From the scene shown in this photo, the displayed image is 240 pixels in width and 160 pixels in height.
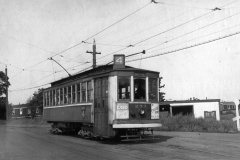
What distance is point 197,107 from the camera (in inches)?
1864

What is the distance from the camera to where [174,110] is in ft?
171

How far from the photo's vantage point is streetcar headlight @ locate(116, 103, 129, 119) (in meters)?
14.5

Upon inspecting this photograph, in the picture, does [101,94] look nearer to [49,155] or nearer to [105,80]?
[105,80]

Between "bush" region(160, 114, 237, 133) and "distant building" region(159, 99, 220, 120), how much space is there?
16.3m

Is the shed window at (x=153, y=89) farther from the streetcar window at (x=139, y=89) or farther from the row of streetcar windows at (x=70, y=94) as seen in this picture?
the row of streetcar windows at (x=70, y=94)

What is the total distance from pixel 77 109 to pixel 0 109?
47.7 m

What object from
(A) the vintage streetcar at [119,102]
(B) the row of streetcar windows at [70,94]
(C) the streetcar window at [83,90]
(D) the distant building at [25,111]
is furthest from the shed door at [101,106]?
(D) the distant building at [25,111]

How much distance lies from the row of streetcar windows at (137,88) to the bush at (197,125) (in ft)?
24.3

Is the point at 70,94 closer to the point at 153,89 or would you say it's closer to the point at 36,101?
the point at 153,89

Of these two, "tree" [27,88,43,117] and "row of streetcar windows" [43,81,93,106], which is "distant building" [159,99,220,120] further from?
"tree" [27,88,43,117]

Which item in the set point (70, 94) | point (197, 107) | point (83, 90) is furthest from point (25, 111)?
point (83, 90)

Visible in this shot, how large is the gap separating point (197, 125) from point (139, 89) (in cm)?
1141

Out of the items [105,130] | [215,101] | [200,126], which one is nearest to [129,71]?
[105,130]

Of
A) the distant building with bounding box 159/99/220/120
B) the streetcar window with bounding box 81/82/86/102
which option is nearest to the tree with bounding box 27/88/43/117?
the distant building with bounding box 159/99/220/120
